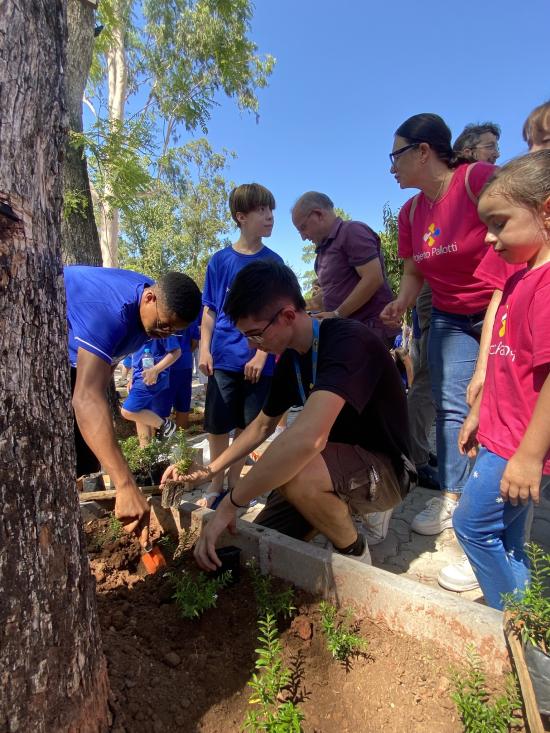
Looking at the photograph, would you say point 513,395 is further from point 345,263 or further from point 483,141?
point 483,141

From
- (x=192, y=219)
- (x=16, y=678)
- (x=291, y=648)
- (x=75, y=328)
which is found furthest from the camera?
(x=192, y=219)

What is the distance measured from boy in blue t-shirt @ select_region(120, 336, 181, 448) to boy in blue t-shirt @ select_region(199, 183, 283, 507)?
0.91 m

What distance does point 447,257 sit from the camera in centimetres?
252

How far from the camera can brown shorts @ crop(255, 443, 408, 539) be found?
2164 millimetres

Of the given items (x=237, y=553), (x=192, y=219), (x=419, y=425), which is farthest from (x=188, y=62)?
(x=237, y=553)

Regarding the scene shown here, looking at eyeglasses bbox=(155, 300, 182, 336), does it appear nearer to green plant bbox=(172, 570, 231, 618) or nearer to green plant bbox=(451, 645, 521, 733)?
green plant bbox=(172, 570, 231, 618)

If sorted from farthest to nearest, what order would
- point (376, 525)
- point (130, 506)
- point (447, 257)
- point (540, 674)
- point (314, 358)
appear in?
point (376, 525) → point (447, 257) → point (314, 358) → point (130, 506) → point (540, 674)

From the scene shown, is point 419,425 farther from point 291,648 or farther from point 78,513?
point 78,513

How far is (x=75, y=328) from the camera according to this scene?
225 cm

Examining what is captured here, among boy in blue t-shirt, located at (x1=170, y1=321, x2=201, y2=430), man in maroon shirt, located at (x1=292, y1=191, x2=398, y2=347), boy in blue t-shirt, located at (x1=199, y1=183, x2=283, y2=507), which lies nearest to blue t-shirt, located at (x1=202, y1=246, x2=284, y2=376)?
boy in blue t-shirt, located at (x1=199, y1=183, x2=283, y2=507)

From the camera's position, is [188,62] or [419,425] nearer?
[419,425]

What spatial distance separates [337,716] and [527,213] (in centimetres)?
174

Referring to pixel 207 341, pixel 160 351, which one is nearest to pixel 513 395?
pixel 207 341

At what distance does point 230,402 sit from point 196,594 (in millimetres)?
1781
